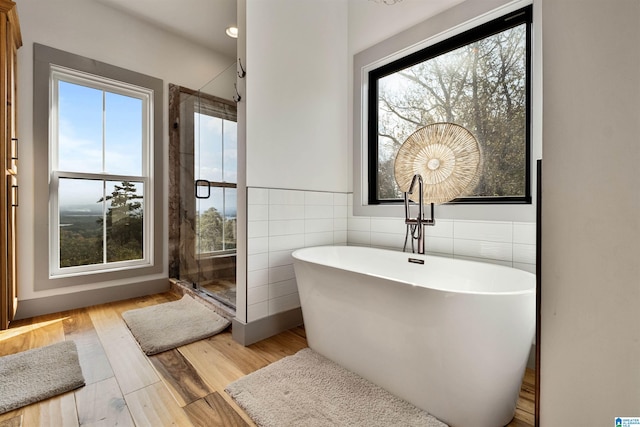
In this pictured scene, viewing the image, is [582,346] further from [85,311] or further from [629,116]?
[85,311]

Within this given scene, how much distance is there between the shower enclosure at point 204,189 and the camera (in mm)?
2473

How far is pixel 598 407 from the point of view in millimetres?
280

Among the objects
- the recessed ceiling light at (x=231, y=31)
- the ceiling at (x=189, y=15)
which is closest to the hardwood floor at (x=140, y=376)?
the ceiling at (x=189, y=15)

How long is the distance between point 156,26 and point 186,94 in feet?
2.33

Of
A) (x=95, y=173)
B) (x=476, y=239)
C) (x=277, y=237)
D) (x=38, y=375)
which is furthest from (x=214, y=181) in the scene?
(x=476, y=239)

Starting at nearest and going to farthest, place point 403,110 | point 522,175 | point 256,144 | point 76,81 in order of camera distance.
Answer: point 522,175 < point 256,144 < point 403,110 < point 76,81

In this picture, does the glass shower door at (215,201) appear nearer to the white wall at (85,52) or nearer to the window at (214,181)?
the window at (214,181)

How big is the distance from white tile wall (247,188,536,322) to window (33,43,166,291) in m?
1.62

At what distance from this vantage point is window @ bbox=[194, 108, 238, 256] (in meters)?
2.47

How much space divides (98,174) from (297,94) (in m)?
2.09

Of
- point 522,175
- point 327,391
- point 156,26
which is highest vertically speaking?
point 156,26

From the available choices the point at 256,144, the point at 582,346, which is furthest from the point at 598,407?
the point at 256,144

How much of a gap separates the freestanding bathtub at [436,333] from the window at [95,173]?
7.07 feet

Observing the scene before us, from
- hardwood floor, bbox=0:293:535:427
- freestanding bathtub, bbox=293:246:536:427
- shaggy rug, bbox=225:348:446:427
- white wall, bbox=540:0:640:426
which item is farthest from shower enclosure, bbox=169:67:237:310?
white wall, bbox=540:0:640:426
